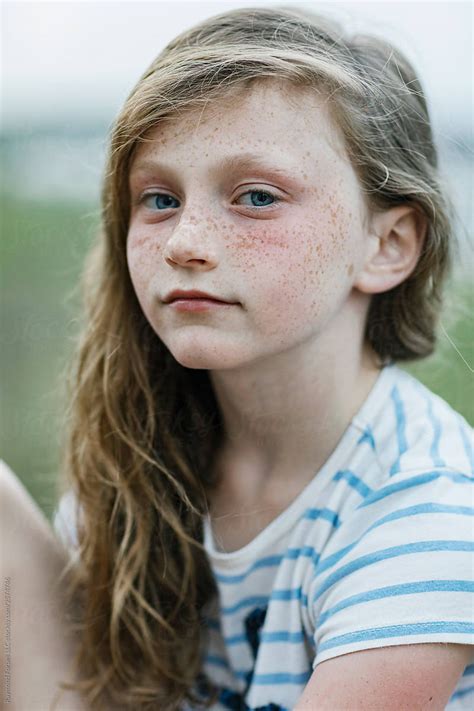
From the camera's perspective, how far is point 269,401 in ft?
3.22

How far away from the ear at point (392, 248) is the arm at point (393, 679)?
0.36m

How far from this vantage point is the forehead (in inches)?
32.0

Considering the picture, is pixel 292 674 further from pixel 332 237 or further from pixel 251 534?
pixel 332 237

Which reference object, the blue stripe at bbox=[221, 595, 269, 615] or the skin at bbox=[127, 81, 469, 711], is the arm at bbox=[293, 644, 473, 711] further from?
the blue stripe at bbox=[221, 595, 269, 615]

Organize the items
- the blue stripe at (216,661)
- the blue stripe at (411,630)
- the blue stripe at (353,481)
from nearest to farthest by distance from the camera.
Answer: the blue stripe at (411,630), the blue stripe at (353,481), the blue stripe at (216,661)

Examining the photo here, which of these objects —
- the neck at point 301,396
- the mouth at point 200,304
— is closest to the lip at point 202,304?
the mouth at point 200,304

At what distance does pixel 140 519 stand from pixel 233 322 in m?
0.31

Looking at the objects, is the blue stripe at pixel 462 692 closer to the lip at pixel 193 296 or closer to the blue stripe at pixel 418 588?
the blue stripe at pixel 418 588

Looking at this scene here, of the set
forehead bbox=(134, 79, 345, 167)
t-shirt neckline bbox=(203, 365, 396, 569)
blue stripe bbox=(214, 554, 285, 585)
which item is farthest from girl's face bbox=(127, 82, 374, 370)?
blue stripe bbox=(214, 554, 285, 585)

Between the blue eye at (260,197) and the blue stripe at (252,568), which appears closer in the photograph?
the blue eye at (260,197)

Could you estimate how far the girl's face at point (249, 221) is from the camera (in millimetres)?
816

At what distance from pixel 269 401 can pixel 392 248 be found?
0.21m

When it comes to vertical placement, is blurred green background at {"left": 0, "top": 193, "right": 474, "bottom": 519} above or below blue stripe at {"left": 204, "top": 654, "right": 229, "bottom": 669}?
above

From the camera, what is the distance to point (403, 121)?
0.88 meters
